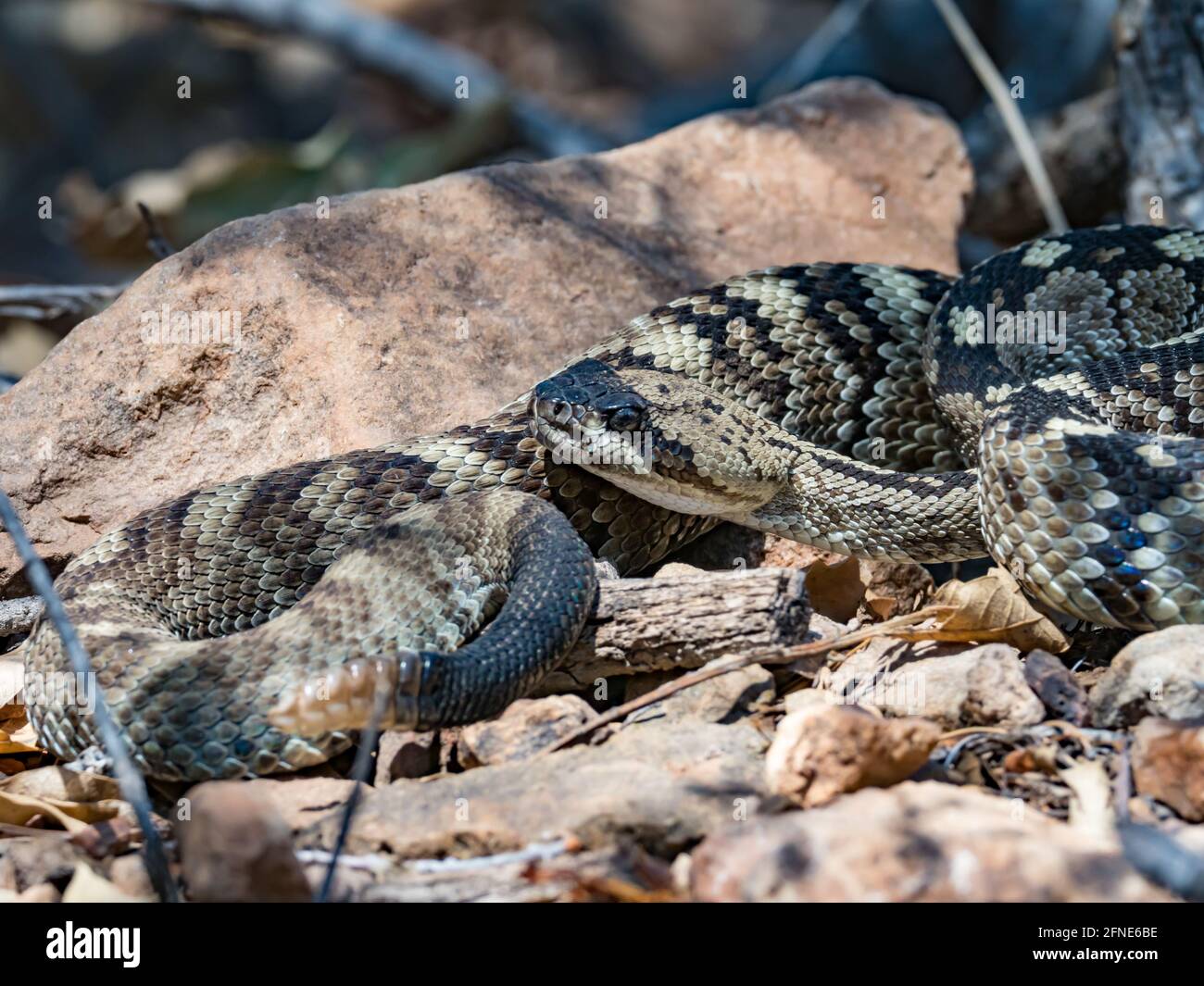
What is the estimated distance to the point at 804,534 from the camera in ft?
19.4

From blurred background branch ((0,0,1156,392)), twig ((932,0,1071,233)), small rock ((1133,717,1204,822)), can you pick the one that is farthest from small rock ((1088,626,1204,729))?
blurred background branch ((0,0,1156,392))

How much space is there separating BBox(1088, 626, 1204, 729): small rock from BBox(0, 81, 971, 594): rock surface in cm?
309

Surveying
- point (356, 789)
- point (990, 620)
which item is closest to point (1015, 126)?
point (990, 620)

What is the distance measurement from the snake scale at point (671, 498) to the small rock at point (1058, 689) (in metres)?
0.44

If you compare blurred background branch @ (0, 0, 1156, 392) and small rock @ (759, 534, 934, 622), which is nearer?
small rock @ (759, 534, 934, 622)

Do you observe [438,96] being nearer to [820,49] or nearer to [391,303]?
[820,49]

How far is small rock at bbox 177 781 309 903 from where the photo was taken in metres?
3.32

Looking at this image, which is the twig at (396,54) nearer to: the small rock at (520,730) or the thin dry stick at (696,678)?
the thin dry stick at (696,678)

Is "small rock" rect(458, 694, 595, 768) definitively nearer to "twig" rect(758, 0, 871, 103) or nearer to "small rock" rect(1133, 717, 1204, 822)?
"small rock" rect(1133, 717, 1204, 822)

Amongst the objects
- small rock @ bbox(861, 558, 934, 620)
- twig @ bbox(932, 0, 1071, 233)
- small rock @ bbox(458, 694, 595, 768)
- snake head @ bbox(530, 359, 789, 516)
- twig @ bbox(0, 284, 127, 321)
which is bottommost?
small rock @ bbox(458, 694, 595, 768)

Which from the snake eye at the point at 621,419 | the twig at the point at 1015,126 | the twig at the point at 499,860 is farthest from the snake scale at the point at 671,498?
the twig at the point at 1015,126

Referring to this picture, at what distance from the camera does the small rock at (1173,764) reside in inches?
145
